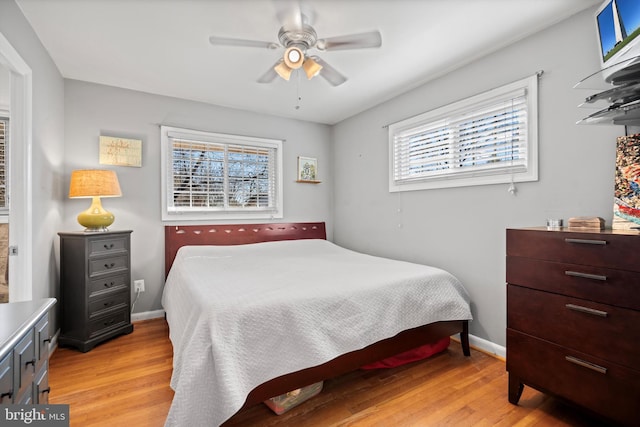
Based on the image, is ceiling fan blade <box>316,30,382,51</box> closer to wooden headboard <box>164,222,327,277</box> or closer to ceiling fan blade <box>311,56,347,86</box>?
ceiling fan blade <box>311,56,347,86</box>

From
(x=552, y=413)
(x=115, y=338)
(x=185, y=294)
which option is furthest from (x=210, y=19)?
(x=552, y=413)

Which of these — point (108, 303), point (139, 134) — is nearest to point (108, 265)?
point (108, 303)

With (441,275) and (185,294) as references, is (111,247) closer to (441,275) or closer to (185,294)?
(185,294)

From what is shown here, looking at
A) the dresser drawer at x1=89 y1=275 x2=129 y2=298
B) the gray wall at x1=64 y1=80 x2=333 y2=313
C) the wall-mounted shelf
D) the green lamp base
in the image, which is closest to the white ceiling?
the gray wall at x1=64 y1=80 x2=333 y2=313

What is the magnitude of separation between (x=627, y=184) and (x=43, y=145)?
12.7ft

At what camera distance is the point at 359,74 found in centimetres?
279

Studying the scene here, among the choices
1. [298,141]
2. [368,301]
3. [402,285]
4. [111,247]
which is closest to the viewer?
[368,301]

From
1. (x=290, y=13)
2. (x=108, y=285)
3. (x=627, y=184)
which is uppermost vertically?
(x=290, y=13)

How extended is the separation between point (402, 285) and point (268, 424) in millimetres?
1166

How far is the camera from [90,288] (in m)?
2.51

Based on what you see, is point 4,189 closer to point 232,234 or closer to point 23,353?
point 232,234

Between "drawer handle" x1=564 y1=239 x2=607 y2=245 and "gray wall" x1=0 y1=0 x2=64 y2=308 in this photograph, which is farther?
"gray wall" x1=0 y1=0 x2=64 y2=308

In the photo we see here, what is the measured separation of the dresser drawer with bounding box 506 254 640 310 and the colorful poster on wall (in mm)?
363

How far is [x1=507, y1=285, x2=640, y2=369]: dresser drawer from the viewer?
53.4 inches
